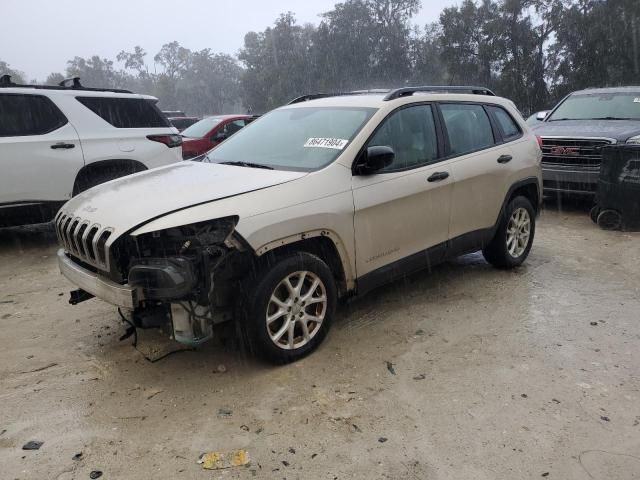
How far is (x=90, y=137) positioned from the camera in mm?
6645

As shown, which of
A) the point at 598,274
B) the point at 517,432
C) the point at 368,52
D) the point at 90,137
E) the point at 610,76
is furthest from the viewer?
the point at 368,52

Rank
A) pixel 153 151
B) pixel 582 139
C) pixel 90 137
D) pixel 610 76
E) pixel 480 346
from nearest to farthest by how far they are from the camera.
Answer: pixel 480 346
pixel 90 137
pixel 153 151
pixel 582 139
pixel 610 76

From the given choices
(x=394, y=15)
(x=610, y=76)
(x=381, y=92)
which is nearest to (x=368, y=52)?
(x=394, y=15)

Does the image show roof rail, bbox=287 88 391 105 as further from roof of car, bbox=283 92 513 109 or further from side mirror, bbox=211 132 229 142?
side mirror, bbox=211 132 229 142

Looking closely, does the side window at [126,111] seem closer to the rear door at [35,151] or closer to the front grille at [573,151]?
the rear door at [35,151]

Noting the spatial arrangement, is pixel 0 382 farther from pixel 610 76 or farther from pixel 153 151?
pixel 610 76

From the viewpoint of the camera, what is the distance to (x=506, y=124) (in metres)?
5.38

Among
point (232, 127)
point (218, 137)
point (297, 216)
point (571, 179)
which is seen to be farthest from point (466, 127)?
point (232, 127)

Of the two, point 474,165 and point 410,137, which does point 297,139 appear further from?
point 474,165

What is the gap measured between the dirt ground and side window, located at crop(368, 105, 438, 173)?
4.05 feet

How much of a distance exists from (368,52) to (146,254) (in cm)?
5034

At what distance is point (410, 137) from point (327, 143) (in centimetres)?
75

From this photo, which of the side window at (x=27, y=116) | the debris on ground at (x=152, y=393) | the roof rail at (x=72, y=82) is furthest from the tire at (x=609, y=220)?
the roof rail at (x=72, y=82)

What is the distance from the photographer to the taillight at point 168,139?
23.8ft
